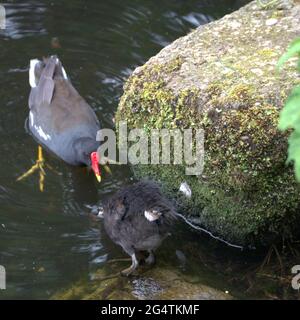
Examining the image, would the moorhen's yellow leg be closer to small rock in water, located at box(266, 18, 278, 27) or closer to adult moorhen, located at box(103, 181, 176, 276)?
adult moorhen, located at box(103, 181, 176, 276)

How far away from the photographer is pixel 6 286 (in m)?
4.80

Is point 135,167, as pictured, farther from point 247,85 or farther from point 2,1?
point 2,1

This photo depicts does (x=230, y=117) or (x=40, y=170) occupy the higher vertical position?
(x=230, y=117)

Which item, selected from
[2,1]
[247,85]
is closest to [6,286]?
[247,85]

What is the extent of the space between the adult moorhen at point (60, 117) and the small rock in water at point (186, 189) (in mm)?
1309

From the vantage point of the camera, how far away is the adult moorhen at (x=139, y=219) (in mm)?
4656

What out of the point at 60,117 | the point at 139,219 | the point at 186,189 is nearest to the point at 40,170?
the point at 60,117

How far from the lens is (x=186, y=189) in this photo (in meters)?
5.30

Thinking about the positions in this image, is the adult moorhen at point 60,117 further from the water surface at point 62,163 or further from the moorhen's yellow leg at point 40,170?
the water surface at point 62,163

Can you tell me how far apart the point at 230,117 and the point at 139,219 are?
101 centimetres

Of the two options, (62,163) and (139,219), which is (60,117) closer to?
(62,163)

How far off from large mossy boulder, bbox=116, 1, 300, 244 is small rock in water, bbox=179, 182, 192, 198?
3 centimetres

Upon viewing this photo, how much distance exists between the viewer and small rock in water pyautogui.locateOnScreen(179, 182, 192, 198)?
5289 mm

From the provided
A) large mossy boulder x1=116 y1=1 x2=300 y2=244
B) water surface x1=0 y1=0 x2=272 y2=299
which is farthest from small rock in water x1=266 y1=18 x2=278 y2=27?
water surface x1=0 y1=0 x2=272 y2=299
